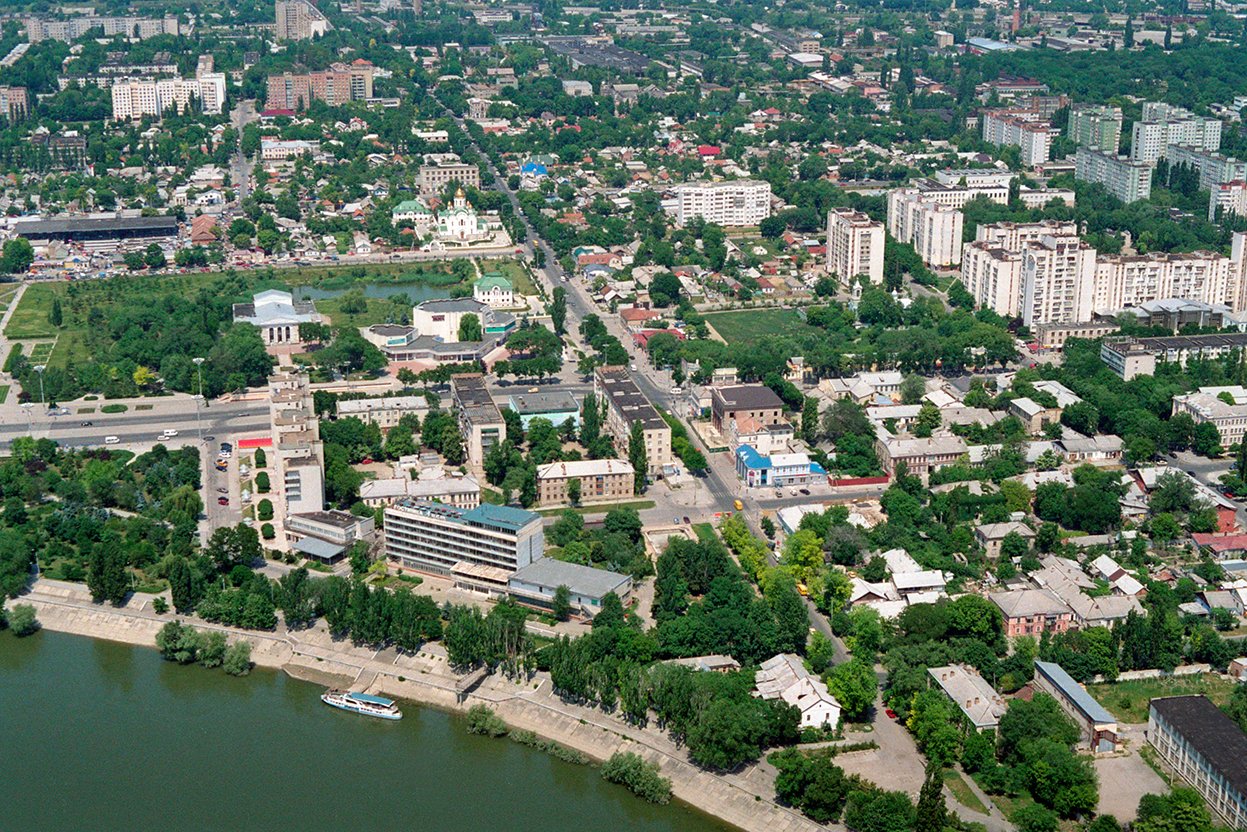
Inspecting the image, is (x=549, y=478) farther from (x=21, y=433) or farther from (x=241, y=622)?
(x=21, y=433)

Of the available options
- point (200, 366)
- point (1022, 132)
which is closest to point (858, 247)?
point (1022, 132)

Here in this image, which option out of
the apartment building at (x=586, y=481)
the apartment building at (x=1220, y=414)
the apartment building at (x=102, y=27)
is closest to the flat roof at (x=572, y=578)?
the apartment building at (x=586, y=481)

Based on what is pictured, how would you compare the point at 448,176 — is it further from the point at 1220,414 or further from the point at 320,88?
the point at 1220,414

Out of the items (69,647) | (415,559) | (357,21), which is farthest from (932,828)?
(357,21)

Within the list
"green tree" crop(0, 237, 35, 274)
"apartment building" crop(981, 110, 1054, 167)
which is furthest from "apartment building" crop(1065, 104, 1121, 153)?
"green tree" crop(0, 237, 35, 274)

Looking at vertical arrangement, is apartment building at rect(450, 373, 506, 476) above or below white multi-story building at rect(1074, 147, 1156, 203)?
below

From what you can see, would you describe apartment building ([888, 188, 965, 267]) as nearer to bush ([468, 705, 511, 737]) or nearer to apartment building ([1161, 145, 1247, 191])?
apartment building ([1161, 145, 1247, 191])
